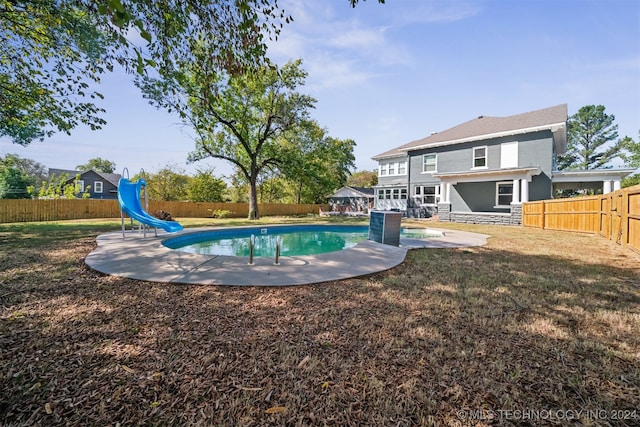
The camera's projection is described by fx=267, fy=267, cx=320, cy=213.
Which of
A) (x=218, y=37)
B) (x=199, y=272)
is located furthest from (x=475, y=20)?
(x=199, y=272)

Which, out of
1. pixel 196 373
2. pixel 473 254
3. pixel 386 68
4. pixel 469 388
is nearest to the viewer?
pixel 469 388

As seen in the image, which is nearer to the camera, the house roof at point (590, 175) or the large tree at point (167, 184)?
the house roof at point (590, 175)

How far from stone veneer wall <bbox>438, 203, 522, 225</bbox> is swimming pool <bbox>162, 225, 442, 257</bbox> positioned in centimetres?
519

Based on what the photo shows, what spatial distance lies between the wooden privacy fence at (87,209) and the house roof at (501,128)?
15156mm

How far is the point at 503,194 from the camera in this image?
1719cm

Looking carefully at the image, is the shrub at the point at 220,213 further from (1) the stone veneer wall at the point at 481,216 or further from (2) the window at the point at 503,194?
(2) the window at the point at 503,194

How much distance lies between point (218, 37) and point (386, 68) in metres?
8.20

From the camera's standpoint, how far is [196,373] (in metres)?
1.98

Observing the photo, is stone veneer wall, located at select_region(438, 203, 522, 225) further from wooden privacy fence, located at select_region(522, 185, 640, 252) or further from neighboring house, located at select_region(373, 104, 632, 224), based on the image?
wooden privacy fence, located at select_region(522, 185, 640, 252)

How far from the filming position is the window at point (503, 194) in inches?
669

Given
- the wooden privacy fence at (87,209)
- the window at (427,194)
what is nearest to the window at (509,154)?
the window at (427,194)

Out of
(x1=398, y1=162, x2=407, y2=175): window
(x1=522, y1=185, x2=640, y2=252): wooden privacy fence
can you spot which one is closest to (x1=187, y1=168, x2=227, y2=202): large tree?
(x1=398, y1=162, x2=407, y2=175): window

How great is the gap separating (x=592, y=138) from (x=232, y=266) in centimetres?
4408

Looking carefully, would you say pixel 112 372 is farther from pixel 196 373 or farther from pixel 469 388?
pixel 469 388
